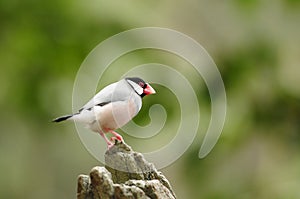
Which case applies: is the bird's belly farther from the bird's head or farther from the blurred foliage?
the blurred foliage

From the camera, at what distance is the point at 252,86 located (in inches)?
132

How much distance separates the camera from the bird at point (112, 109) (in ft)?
2.84

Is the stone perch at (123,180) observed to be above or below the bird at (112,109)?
below

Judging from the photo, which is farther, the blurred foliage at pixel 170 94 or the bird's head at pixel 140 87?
the blurred foliage at pixel 170 94

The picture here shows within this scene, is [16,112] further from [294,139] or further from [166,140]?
[294,139]

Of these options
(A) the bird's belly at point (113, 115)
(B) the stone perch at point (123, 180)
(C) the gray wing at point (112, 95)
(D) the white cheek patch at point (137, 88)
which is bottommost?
(B) the stone perch at point (123, 180)

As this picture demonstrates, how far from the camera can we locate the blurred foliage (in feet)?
9.39

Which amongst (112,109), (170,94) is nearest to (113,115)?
(112,109)

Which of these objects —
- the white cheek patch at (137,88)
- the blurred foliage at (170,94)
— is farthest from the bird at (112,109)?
the blurred foliage at (170,94)

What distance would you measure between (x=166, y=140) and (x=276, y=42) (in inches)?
40.3

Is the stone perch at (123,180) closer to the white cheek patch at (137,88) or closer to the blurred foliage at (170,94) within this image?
the white cheek patch at (137,88)

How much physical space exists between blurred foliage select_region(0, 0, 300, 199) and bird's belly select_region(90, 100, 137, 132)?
148 centimetres

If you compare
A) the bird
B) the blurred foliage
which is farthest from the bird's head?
the blurred foliage

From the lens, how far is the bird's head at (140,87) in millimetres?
909
